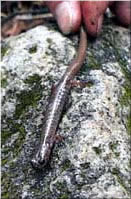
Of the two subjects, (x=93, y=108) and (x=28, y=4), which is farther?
(x=28, y=4)

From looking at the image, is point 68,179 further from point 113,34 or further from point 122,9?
point 122,9

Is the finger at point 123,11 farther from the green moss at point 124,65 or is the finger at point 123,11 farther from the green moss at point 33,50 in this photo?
the green moss at point 33,50

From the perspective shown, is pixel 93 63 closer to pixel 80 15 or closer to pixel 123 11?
Result: pixel 80 15

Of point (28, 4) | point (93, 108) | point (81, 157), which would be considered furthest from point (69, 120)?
point (28, 4)

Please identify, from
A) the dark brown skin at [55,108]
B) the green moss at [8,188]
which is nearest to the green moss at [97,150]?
the dark brown skin at [55,108]

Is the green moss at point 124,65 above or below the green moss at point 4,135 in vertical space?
above

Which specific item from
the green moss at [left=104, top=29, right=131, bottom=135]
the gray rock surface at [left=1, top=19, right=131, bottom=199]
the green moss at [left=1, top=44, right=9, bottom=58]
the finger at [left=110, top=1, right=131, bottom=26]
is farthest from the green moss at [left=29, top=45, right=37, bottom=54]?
the finger at [left=110, top=1, right=131, bottom=26]
